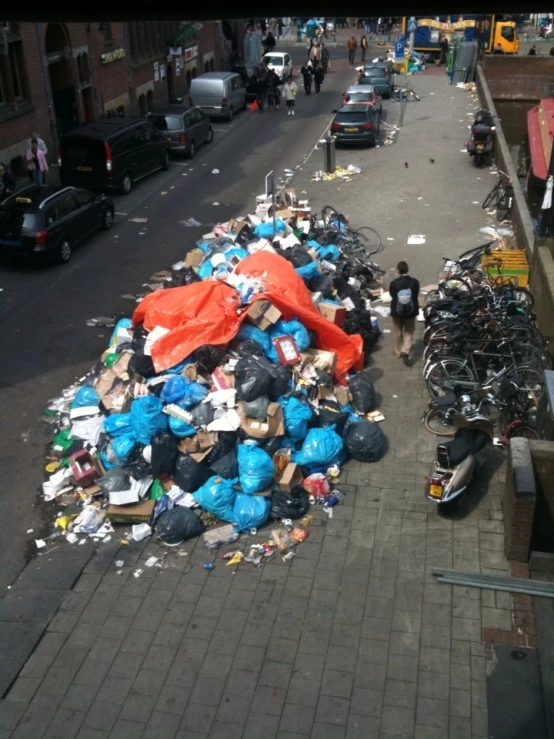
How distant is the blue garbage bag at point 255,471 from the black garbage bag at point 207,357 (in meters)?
1.40

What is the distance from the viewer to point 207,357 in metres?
10.1

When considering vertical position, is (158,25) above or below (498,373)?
above

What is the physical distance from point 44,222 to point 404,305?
8432 mm

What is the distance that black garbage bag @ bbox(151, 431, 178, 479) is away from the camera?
9.27 meters

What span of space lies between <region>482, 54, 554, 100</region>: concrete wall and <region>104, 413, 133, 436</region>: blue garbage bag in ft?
101

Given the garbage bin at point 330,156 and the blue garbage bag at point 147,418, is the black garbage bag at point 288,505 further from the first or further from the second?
the garbage bin at point 330,156

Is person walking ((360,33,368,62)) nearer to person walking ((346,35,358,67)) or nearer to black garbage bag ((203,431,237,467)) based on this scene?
person walking ((346,35,358,67))

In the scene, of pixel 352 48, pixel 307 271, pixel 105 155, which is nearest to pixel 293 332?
pixel 307 271

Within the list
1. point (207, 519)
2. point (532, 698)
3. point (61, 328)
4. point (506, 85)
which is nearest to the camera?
point (532, 698)

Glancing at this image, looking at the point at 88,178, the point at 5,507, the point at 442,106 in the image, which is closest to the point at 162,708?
the point at 5,507

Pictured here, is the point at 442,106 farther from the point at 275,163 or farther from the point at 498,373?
the point at 498,373

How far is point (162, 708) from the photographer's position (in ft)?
22.5

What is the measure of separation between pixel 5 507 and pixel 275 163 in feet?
58.6

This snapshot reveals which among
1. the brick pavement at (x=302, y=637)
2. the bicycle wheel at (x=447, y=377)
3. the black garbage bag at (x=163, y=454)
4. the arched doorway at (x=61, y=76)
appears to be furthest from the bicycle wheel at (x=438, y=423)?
the arched doorway at (x=61, y=76)
